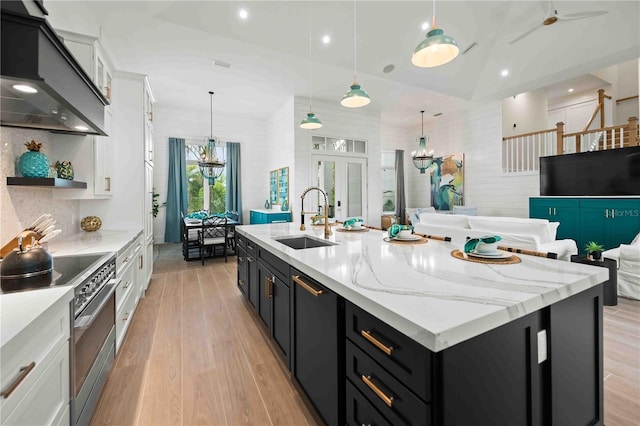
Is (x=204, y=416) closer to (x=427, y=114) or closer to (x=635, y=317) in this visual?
(x=635, y=317)

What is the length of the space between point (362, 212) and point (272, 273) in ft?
17.5

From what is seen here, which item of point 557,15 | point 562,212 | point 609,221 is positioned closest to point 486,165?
point 562,212

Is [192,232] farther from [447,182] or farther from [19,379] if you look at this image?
[447,182]

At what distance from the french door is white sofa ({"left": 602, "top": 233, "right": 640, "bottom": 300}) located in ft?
15.3

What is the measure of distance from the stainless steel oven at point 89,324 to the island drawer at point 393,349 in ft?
4.30

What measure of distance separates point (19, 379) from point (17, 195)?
1776 mm

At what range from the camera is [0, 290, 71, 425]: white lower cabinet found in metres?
0.82

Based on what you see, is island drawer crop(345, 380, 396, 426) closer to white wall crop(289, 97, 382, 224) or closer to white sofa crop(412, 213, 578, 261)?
white sofa crop(412, 213, 578, 261)

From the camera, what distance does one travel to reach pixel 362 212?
7156 mm

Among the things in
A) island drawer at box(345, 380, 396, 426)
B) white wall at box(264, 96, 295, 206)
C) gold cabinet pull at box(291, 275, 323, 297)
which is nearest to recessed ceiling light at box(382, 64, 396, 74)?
white wall at box(264, 96, 295, 206)

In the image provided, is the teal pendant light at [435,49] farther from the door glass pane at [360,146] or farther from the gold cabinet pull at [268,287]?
the door glass pane at [360,146]

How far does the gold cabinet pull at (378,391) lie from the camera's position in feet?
3.01

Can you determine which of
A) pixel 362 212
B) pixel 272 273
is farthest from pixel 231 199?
pixel 272 273

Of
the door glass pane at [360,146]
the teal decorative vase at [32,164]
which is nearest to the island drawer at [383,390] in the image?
the teal decorative vase at [32,164]
